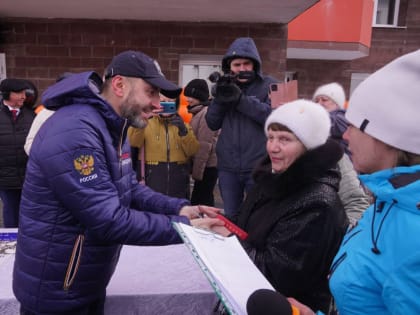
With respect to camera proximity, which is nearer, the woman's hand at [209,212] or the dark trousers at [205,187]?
the woman's hand at [209,212]

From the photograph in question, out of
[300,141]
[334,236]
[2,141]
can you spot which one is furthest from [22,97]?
[334,236]

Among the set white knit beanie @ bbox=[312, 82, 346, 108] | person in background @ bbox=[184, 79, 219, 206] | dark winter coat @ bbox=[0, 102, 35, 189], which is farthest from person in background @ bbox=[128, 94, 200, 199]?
white knit beanie @ bbox=[312, 82, 346, 108]

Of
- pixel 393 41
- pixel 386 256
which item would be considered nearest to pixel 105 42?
pixel 386 256

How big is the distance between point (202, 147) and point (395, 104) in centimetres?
319

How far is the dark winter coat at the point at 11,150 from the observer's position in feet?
12.8

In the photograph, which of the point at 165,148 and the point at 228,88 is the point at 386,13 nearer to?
the point at 228,88

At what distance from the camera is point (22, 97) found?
13.3 feet

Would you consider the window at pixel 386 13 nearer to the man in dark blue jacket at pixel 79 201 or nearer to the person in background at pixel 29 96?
the person in background at pixel 29 96

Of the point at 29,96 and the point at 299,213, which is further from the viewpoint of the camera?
A: the point at 29,96

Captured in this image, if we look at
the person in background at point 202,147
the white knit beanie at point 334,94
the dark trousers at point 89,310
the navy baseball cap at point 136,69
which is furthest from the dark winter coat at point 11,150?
the white knit beanie at point 334,94

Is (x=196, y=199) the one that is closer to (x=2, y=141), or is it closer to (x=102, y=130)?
(x=2, y=141)

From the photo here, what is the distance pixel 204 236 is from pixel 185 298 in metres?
0.84

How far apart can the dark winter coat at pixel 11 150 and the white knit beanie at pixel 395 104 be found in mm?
3763

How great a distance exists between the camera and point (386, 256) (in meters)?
0.99
